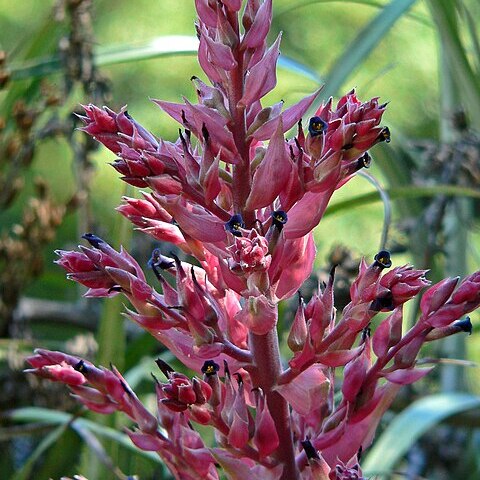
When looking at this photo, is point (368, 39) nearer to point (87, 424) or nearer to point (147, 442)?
point (87, 424)

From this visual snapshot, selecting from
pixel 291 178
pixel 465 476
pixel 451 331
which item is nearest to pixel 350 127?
pixel 291 178

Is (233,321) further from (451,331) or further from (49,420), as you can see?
(49,420)

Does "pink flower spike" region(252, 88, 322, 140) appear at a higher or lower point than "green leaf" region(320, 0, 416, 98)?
lower

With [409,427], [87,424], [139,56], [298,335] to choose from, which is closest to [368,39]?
[139,56]

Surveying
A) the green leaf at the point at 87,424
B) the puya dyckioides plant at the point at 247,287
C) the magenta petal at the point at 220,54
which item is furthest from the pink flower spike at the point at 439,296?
the green leaf at the point at 87,424

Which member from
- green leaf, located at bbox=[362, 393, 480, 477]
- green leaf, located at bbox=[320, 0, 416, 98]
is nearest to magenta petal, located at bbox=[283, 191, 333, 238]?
green leaf, located at bbox=[362, 393, 480, 477]

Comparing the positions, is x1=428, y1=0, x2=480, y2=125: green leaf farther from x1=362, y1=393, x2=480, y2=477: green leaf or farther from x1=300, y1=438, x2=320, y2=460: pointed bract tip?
x1=300, y1=438, x2=320, y2=460: pointed bract tip
